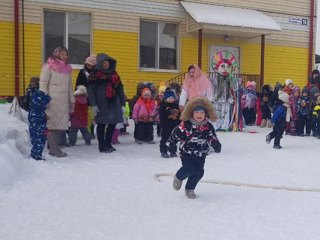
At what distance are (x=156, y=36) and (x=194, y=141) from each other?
10441 mm

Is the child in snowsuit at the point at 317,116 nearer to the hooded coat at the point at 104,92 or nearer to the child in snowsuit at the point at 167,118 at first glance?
the child in snowsuit at the point at 167,118

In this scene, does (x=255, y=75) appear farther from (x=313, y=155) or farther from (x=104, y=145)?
(x=104, y=145)

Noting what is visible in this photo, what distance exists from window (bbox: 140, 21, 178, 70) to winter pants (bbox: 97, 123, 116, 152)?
23.5 feet

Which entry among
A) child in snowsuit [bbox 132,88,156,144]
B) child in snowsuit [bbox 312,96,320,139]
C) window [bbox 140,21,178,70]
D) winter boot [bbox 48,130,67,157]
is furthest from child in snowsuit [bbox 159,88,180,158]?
window [bbox 140,21,178,70]

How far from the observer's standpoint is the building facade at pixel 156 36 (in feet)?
43.3

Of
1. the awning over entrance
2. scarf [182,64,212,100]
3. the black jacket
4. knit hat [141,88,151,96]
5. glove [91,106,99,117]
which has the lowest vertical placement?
the black jacket

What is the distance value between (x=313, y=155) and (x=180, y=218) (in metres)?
4.89

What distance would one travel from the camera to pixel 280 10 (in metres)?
17.2

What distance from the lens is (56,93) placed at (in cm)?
746

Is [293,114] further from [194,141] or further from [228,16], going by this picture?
[194,141]

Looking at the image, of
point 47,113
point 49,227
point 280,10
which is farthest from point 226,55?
point 49,227

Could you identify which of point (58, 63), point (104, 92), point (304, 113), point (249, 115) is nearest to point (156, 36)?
point (249, 115)

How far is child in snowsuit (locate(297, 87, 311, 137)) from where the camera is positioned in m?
11.8

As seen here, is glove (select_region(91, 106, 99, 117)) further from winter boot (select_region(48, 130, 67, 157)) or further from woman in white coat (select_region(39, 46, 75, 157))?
winter boot (select_region(48, 130, 67, 157))
